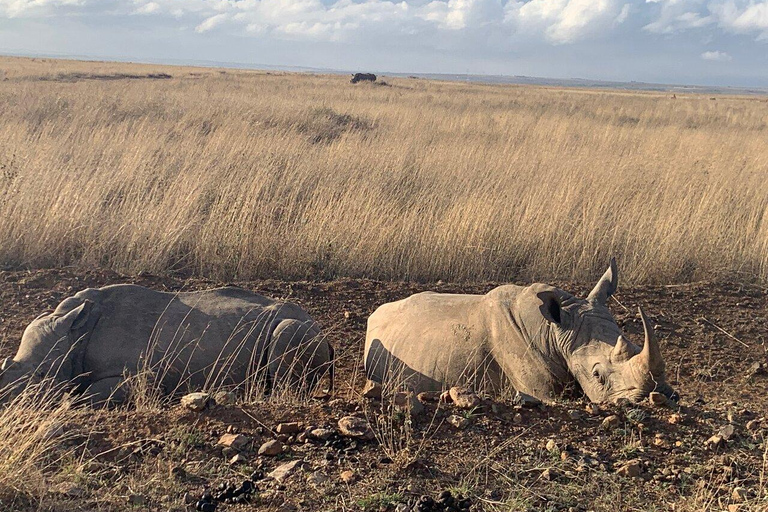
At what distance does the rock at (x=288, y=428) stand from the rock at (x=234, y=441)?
19cm

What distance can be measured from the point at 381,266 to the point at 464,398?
3.80 meters

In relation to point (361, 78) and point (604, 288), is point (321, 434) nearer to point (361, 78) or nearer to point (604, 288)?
point (604, 288)

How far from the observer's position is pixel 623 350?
4707 millimetres

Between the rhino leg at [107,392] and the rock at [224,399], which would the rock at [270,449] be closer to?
the rock at [224,399]

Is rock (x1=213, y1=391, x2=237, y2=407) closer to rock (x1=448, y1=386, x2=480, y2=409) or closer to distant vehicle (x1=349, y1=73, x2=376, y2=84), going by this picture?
rock (x1=448, y1=386, x2=480, y2=409)

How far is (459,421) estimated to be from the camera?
13.4ft

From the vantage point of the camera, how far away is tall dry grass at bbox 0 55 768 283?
8.01 metres

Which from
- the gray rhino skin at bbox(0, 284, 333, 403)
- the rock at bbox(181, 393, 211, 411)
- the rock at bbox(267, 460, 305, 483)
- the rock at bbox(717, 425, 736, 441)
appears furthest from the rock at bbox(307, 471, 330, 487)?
the rock at bbox(717, 425, 736, 441)

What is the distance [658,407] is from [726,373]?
6.64 feet

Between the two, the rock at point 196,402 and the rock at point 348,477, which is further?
the rock at point 196,402

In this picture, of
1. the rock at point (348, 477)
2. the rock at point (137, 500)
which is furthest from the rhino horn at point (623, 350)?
the rock at point (137, 500)

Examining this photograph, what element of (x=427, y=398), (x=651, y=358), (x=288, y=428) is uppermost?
(x=651, y=358)

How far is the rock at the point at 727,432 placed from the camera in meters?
3.96

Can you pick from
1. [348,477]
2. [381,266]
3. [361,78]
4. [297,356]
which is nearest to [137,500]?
[348,477]
